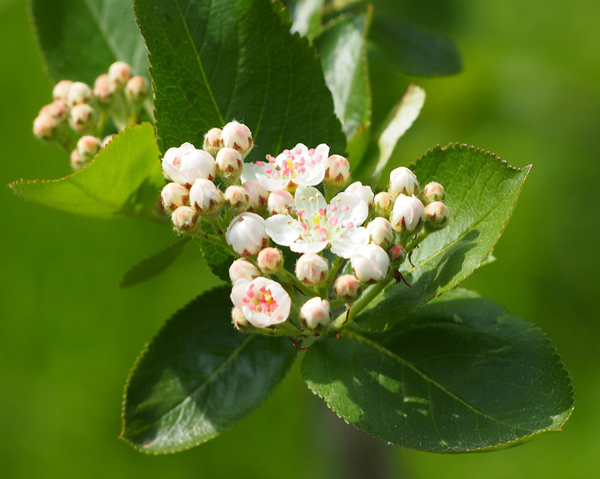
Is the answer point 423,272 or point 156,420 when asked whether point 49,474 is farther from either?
point 423,272

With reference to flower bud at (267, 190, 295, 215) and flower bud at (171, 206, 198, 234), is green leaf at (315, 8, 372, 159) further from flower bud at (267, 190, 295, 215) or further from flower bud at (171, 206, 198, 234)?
flower bud at (171, 206, 198, 234)

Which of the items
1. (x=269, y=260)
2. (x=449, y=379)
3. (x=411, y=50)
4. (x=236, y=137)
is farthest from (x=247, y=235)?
(x=411, y=50)

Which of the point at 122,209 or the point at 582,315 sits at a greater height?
the point at 122,209

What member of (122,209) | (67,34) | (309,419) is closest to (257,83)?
(122,209)

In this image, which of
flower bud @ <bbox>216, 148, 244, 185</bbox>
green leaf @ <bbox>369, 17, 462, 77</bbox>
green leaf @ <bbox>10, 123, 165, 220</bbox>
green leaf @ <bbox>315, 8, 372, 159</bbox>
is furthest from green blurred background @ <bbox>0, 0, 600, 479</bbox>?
flower bud @ <bbox>216, 148, 244, 185</bbox>

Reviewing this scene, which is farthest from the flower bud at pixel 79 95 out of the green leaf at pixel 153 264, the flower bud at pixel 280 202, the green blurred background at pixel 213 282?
the green blurred background at pixel 213 282
